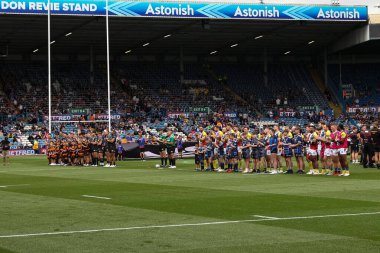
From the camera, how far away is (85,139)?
1582 inches

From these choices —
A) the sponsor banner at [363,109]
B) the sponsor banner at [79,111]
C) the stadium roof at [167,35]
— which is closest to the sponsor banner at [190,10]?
the stadium roof at [167,35]

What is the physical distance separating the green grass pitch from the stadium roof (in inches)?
1409

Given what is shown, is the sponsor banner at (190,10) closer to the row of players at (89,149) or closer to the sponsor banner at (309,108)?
the sponsor banner at (309,108)

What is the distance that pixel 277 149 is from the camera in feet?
96.7

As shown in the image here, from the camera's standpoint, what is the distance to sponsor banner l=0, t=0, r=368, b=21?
54.3m

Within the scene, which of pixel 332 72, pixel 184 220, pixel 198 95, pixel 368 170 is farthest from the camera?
pixel 332 72

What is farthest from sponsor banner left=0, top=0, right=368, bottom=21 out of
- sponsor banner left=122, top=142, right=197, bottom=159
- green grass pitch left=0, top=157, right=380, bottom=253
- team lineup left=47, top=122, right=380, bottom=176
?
green grass pitch left=0, top=157, right=380, bottom=253

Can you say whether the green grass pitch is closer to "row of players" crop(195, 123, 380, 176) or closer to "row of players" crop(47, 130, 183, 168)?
"row of players" crop(195, 123, 380, 176)

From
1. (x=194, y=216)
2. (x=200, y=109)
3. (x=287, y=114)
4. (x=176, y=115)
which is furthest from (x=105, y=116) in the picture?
(x=194, y=216)

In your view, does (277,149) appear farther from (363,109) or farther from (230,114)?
(363,109)

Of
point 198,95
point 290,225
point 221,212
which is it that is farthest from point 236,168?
point 198,95

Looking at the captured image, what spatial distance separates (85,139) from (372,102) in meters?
39.3

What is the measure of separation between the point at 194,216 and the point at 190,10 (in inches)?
1744

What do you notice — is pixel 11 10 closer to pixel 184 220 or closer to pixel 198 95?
pixel 198 95
